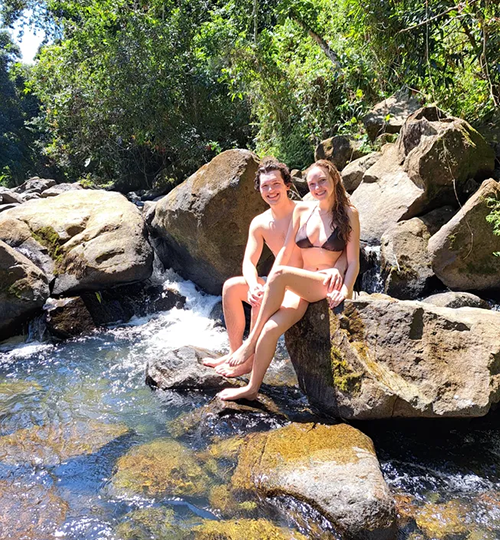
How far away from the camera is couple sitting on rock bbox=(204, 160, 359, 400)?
3766mm

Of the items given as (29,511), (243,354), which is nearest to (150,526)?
(29,511)

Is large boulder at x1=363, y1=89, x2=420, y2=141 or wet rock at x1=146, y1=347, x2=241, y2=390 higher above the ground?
large boulder at x1=363, y1=89, x2=420, y2=141

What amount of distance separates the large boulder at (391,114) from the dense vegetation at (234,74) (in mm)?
340

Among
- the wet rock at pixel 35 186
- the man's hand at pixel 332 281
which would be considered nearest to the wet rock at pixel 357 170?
the man's hand at pixel 332 281

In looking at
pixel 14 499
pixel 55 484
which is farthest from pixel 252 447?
pixel 14 499

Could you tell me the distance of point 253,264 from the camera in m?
4.42

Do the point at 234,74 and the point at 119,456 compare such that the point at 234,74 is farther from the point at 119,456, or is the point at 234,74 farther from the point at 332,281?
the point at 119,456

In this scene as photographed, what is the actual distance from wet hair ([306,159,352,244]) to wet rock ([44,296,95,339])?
4.57 metres

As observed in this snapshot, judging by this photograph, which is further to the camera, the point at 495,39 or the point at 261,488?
the point at 495,39

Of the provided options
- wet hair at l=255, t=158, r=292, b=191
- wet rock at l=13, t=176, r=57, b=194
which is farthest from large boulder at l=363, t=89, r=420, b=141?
wet rock at l=13, t=176, r=57, b=194

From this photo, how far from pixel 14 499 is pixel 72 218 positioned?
5.70m

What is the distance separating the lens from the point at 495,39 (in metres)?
6.01

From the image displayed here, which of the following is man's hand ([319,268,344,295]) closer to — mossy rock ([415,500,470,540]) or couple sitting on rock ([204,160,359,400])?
couple sitting on rock ([204,160,359,400])

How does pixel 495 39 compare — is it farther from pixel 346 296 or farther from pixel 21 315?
pixel 21 315
